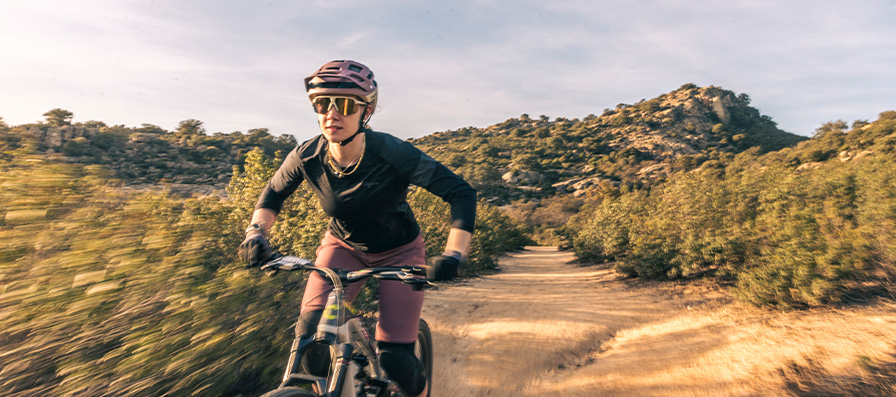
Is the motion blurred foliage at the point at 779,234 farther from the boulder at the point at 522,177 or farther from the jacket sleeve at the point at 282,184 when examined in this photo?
the boulder at the point at 522,177

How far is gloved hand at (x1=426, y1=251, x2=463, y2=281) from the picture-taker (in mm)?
1905

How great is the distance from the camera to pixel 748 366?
13.1 feet

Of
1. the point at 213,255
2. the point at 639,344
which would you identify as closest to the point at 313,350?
the point at 213,255

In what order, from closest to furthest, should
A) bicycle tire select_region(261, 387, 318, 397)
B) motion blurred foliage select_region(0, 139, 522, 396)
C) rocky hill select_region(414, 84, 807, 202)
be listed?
1. bicycle tire select_region(261, 387, 318, 397)
2. motion blurred foliage select_region(0, 139, 522, 396)
3. rocky hill select_region(414, 84, 807, 202)

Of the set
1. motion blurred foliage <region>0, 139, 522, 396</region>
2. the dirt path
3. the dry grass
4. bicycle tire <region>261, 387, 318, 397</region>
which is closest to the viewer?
bicycle tire <region>261, 387, 318, 397</region>

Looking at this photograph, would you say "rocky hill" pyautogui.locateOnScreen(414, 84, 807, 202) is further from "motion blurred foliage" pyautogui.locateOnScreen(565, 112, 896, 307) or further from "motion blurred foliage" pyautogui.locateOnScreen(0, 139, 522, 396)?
"motion blurred foliage" pyautogui.locateOnScreen(0, 139, 522, 396)

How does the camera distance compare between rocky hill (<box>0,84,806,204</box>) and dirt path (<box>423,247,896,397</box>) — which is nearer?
dirt path (<box>423,247,896,397</box>)

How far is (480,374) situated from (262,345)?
2666 millimetres

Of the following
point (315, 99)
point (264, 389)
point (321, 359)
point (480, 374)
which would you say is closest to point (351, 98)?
point (315, 99)

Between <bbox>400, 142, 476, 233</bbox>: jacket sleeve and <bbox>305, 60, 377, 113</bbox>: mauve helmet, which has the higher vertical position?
<bbox>305, 60, 377, 113</bbox>: mauve helmet

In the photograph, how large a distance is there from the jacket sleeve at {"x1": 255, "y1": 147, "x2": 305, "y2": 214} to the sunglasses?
0.46 meters

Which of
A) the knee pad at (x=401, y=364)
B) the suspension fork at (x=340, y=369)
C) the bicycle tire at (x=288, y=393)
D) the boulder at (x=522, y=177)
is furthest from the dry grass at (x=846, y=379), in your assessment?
the boulder at (x=522, y=177)

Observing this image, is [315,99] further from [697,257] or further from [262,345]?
[697,257]

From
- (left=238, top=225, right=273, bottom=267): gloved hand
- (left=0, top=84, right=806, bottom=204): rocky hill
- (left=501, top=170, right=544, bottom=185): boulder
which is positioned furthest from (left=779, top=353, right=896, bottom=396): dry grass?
(left=501, top=170, right=544, bottom=185): boulder
